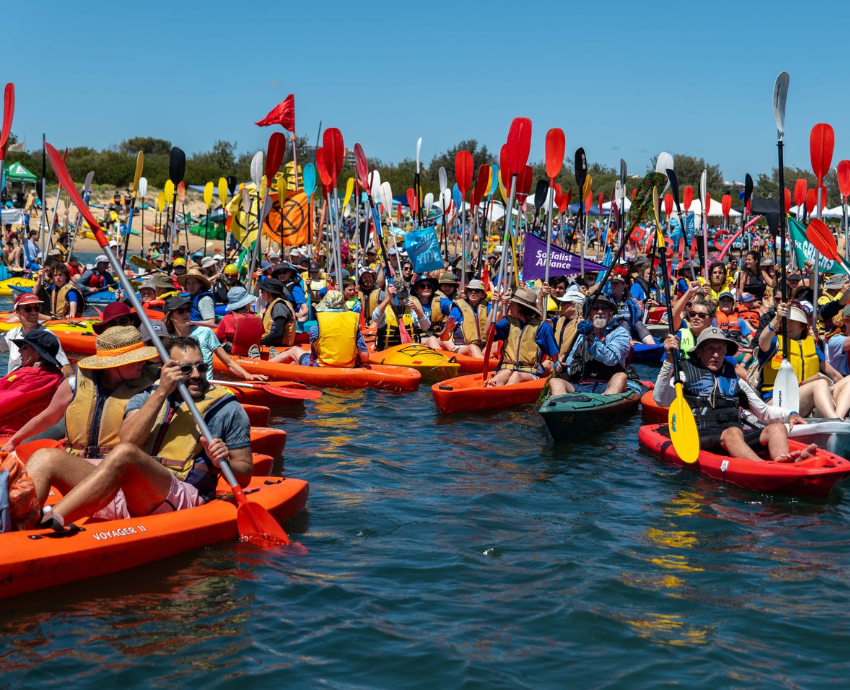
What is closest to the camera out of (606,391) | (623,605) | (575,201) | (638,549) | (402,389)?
(623,605)

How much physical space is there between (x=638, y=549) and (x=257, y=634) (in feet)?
7.47

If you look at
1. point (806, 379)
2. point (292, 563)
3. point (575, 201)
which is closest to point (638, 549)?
point (292, 563)

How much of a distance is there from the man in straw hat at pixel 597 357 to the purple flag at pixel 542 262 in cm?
200

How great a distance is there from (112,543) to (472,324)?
7.02 m

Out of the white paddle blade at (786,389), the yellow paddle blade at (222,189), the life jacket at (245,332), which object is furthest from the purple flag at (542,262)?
the yellow paddle blade at (222,189)

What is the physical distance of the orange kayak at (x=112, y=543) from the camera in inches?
161

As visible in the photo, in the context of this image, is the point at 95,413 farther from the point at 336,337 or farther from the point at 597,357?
the point at 336,337

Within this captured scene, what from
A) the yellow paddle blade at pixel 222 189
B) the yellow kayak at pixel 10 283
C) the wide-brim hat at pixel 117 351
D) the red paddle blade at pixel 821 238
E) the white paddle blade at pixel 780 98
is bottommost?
the wide-brim hat at pixel 117 351

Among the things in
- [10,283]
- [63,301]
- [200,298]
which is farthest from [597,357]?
[10,283]

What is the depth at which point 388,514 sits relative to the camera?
578 cm

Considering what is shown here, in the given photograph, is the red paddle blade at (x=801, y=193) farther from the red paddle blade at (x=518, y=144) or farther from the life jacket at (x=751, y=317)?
the red paddle blade at (x=518, y=144)

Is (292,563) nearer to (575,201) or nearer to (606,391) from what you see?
(606,391)

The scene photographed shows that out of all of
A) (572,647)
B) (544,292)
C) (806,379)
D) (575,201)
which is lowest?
(572,647)

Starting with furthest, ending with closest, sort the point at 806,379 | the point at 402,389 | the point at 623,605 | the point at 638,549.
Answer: the point at 402,389
the point at 806,379
the point at 638,549
the point at 623,605
